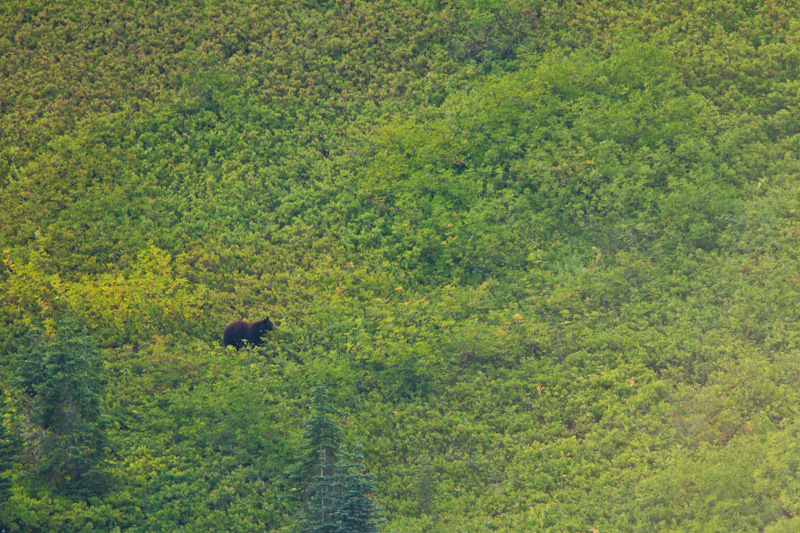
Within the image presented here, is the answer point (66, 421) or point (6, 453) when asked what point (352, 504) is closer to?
point (66, 421)

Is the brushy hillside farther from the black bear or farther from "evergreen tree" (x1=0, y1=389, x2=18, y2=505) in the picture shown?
the black bear

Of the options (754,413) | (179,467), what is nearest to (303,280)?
(179,467)

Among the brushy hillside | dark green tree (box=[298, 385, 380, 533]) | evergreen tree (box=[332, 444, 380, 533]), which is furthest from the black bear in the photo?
evergreen tree (box=[332, 444, 380, 533])

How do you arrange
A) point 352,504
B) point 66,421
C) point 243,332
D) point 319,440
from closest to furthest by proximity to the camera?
point 352,504 < point 66,421 < point 319,440 < point 243,332

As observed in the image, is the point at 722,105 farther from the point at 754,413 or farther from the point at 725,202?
the point at 754,413

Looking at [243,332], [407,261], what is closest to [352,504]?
[243,332]

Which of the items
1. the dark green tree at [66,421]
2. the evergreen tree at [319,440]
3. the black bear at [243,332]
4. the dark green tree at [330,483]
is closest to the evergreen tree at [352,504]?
the dark green tree at [330,483]

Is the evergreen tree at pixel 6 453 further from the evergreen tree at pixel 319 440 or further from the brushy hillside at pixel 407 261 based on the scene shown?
the evergreen tree at pixel 319 440
